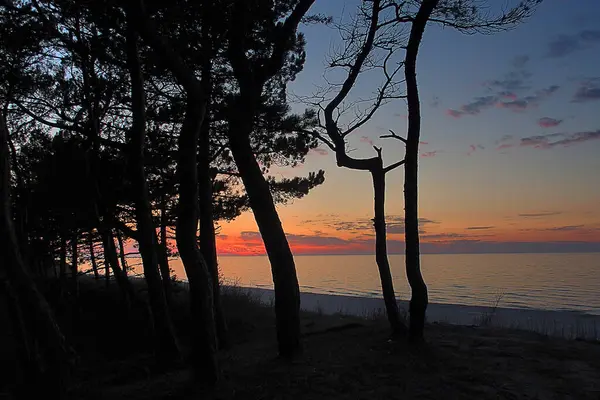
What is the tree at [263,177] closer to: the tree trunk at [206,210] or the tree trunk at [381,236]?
the tree trunk at [381,236]

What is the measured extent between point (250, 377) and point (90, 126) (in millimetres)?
7457

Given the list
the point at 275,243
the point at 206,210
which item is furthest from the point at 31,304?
the point at 206,210

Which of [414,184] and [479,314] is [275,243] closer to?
[414,184]

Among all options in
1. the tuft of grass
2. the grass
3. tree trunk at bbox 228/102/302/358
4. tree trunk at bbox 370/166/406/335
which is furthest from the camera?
the tuft of grass

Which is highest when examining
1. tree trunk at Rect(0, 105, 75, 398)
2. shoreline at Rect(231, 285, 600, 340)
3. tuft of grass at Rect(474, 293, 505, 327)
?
tree trunk at Rect(0, 105, 75, 398)

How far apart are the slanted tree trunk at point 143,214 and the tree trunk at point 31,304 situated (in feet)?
9.25

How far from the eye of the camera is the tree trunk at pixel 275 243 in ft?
24.9

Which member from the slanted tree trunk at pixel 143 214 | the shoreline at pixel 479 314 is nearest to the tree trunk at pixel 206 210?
the slanted tree trunk at pixel 143 214

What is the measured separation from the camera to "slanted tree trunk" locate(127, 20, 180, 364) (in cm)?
841

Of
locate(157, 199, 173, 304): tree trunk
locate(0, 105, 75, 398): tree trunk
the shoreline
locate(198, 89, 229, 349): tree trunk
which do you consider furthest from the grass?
the shoreline

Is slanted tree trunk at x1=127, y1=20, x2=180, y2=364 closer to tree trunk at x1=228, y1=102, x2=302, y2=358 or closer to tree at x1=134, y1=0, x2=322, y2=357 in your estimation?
tree at x1=134, y1=0, x2=322, y2=357

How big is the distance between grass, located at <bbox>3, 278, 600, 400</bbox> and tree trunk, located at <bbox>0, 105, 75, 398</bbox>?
1320mm

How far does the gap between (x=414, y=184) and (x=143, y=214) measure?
4348 millimetres

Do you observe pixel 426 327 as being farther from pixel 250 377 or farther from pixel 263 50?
pixel 263 50
